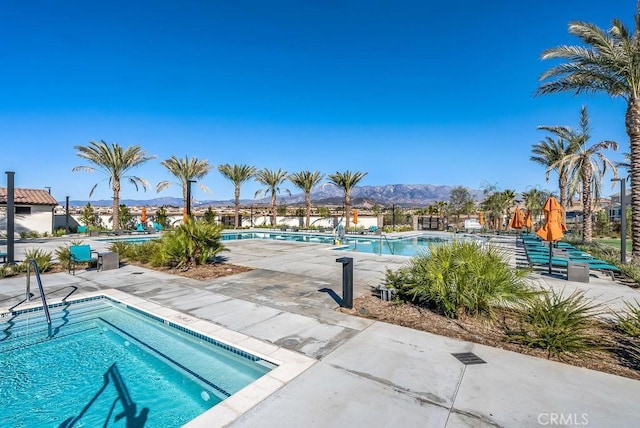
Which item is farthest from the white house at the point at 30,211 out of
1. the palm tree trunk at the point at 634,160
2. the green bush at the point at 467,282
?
the palm tree trunk at the point at 634,160

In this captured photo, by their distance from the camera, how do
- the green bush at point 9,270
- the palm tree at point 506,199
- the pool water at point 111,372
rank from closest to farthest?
the pool water at point 111,372 < the green bush at point 9,270 < the palm tree at point 506,199

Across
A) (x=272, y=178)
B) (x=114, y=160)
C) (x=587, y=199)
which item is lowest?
(x=587, y=199)

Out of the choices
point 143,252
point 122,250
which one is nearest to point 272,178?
point 122,250

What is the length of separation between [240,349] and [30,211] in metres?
25.2

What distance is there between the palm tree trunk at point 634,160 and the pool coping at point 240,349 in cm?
1196

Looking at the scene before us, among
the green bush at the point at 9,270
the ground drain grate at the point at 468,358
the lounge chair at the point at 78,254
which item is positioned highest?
the lounge chair at the point at 78,254

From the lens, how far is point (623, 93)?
35.0ft

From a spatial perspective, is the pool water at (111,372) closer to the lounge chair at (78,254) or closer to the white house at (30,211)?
the lounge chair at (78,254)

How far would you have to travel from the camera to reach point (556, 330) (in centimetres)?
389

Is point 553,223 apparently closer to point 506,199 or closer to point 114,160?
point 506,199

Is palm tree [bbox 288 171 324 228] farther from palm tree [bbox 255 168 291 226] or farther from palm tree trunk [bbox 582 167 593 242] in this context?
palm tree trunk [bbox 582 167 593 242]

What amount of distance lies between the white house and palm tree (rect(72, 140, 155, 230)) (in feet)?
10.4

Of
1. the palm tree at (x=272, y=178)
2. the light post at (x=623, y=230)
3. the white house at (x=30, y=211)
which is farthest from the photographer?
the palm tree at (x=272, y=178)

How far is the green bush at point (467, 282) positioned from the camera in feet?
15.7
